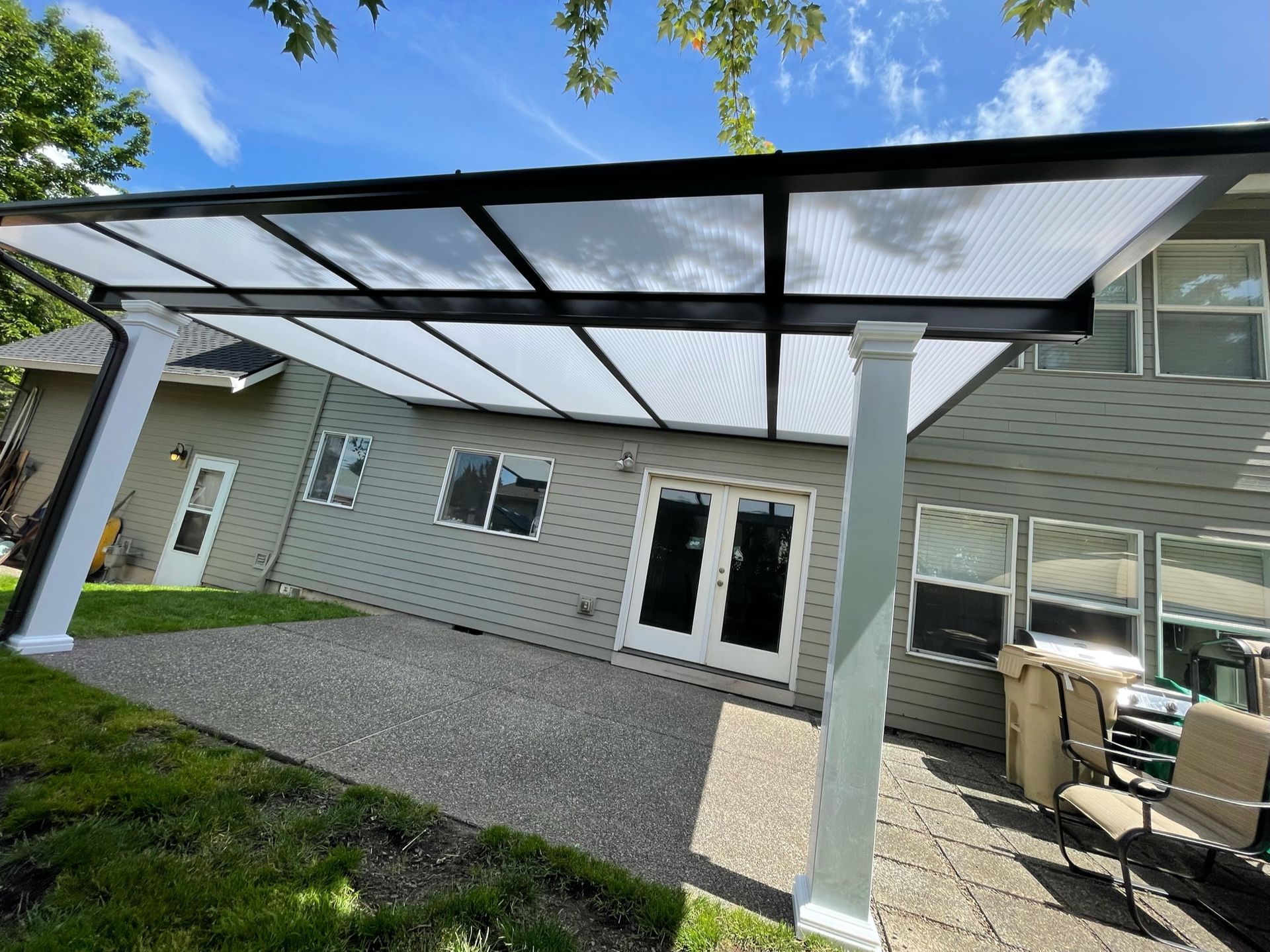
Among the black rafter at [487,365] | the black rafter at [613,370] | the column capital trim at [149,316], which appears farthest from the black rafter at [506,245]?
the column capital trim at [149,316]

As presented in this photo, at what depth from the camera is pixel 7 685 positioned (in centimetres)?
271

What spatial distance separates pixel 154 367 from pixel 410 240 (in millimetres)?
2820

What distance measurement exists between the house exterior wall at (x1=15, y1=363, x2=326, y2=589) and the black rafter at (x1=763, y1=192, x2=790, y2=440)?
6928 mm

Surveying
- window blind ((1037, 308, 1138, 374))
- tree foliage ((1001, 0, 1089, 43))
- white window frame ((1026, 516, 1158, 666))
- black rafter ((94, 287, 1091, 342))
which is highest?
window blind ((1037, 308, 1138, 374))

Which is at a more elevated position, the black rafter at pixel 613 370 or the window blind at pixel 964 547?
the black rafter at pixel 613 370

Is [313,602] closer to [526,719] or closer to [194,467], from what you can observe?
[194,467]

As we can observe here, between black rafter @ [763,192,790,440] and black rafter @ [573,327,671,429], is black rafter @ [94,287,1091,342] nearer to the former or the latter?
black rafter @ [763,192,790,440]

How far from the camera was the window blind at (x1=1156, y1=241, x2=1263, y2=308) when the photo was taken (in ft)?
15.5

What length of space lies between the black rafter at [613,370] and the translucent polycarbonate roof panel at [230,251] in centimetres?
160

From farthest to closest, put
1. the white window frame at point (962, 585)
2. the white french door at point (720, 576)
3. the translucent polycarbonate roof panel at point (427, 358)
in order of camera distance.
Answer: the white french door at point (720, 576) → the white window frame at point (962, 585) → the translucent polycarbonate roof panel at point (427, 358)

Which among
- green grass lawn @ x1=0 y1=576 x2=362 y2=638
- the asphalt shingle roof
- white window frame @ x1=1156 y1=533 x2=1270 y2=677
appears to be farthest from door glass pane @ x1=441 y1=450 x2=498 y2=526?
white window frame @ x1=1156 y1=533 x2=1270 y2=677

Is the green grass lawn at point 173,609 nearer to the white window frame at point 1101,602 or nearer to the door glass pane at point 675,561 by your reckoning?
the door glass pane at point 675,561

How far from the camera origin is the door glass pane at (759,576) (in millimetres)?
5129

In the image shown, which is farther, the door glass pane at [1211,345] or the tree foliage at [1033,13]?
the door glass pane at [1211,345]
